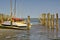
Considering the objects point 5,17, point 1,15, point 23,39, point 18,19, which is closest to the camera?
point 23,39

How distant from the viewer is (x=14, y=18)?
4666 centimetres

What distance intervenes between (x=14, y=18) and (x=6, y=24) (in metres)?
3.56

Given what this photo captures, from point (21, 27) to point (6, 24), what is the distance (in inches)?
145

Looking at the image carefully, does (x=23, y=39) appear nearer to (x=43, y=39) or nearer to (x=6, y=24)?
(x=43, y=39)

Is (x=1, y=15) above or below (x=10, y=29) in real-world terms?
above

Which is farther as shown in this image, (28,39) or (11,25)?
(11,25)

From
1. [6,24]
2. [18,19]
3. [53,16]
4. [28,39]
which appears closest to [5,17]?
[18,19]

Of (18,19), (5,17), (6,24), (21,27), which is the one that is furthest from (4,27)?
(5,17)

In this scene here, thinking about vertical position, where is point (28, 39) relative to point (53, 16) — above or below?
below

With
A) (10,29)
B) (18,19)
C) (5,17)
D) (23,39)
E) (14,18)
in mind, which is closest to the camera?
(23,39)

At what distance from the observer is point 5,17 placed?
59750mm

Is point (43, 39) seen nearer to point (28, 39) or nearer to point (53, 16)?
A: point (28, 39)

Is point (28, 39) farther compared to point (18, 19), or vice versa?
point (18, 19)

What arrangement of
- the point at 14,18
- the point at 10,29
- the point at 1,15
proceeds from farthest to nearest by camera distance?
→ the point at 1,15, the point at 14,18, the point at 10,29
